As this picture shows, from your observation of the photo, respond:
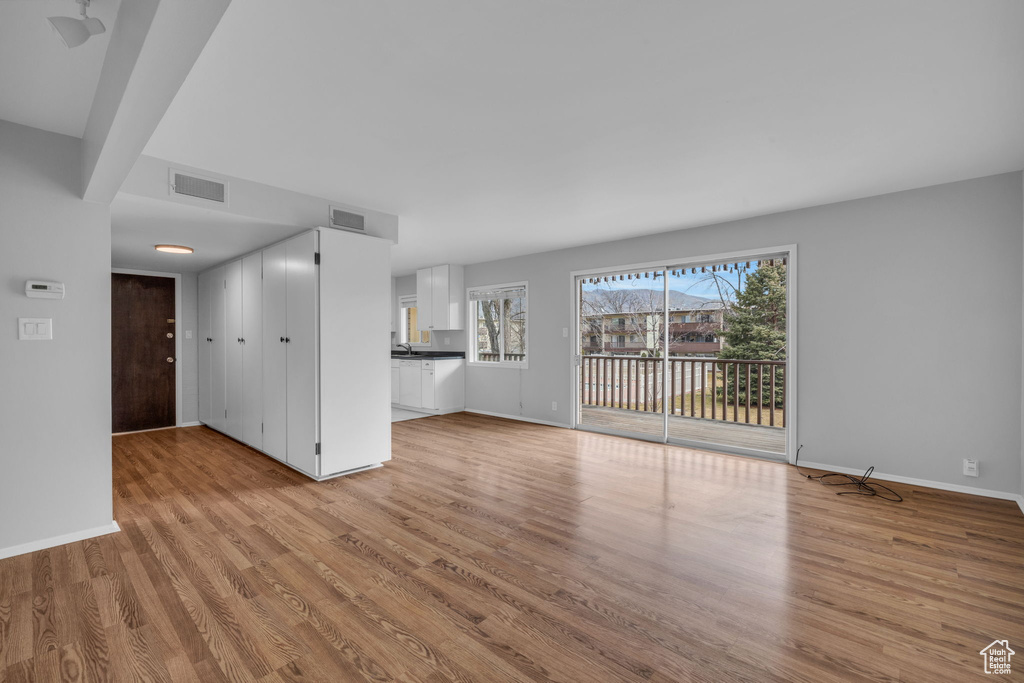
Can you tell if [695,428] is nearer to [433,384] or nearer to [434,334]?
[433,384]

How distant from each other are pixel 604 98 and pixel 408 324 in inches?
273

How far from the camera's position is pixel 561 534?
8.82ft

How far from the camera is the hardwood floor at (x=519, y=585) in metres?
1.64

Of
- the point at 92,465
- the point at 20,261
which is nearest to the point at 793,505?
the point at 92,465

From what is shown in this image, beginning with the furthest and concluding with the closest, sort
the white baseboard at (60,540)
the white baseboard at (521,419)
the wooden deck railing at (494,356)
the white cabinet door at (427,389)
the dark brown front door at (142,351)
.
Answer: the white cabinet door at (427,389) < the wooden deck railing at (494,356) < the white baseboard at (521,419) < the dark brown front door at (142,351) < the white baseboard at (60,540)

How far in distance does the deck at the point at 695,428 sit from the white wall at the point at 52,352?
15.7 ft

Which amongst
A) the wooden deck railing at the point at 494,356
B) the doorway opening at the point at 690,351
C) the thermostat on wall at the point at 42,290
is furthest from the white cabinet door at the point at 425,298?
the thermostat on wall at the point at 42,290

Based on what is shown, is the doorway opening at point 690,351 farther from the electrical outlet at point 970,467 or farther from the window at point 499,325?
the electrical outlet at point 970,467

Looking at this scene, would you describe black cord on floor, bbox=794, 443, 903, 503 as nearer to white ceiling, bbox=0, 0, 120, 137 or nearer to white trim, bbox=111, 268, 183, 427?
white ceiling, bbox=0, 0, 120, 137

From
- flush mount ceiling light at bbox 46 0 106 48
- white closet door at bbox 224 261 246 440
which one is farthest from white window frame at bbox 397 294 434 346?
flush mount ceiling light at bbox 46 0 106 48

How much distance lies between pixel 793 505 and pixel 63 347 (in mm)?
4831

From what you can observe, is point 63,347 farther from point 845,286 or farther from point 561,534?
point 845,286

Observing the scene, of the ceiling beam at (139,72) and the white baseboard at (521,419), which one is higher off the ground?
the ceiling beam at (139,72)

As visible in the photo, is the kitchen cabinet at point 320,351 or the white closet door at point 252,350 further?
the white closet door at point 252,350
